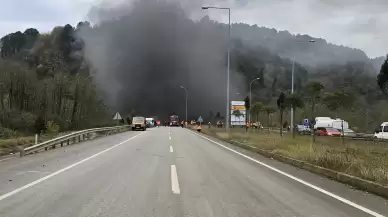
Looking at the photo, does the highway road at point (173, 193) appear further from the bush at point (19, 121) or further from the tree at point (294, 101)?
the bush at point (19, 121)

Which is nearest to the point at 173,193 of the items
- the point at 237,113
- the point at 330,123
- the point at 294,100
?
the point at 294,100

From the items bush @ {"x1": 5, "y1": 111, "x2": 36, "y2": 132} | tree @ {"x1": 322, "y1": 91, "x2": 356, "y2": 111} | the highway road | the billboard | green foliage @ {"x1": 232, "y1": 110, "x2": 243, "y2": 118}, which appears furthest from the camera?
the billboard

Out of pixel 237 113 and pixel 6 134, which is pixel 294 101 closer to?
pixel 237 113

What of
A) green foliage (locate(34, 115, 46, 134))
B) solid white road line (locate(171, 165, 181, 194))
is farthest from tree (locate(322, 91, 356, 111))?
solid white road line (locate(171, 165, 181, 194))

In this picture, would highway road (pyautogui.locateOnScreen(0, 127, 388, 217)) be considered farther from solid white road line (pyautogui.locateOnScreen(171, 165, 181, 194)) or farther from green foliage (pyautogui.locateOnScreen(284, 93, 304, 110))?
green foliage (pyautogui.locateOnScreen(284, 93, 304, 110))

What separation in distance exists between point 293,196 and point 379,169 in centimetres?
348

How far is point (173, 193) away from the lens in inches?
352

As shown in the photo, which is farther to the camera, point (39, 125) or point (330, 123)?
point (330, 123)

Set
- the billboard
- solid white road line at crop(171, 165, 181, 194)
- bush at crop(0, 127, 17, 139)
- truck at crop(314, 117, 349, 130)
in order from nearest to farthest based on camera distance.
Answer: solid white road line at crop(171, 165, 181, 194) < bush at crop(0, 127, 17, 139) < truck at crop(314, 117, 349, 130) < the billboard

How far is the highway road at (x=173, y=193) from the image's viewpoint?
7230 millimetres

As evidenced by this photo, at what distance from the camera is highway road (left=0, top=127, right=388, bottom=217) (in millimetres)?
7230

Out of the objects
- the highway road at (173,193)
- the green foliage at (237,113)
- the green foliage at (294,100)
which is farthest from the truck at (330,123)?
the highway road at (173,193)

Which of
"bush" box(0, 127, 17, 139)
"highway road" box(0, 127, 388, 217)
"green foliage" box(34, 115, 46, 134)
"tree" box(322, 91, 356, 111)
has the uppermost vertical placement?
"tree" box(322, 91, 356, 111)

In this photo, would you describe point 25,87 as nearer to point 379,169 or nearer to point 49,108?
point 49,108
